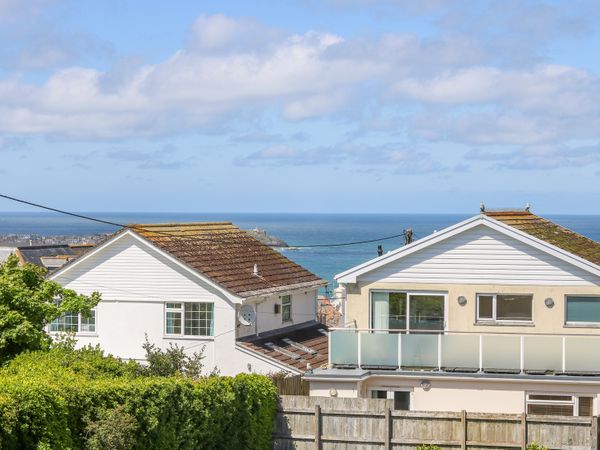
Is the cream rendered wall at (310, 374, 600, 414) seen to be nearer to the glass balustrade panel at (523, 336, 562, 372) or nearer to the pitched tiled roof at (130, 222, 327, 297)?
the glass balustrade panel at (523, 336, 562, 372)

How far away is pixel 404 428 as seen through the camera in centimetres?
2538

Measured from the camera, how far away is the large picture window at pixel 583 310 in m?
29.3

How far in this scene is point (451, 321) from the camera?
29969 millimetres

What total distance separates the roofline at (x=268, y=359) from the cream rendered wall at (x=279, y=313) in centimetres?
61

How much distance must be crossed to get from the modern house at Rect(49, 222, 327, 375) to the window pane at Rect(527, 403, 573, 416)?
25.3 feet

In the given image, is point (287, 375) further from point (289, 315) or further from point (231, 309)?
point (289, 315)

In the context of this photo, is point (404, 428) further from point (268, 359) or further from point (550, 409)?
point (268, 359)

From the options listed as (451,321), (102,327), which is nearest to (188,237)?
(102,327)

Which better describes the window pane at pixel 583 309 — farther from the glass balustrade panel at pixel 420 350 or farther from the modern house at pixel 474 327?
the glass balustrade panel at pixel 420 350

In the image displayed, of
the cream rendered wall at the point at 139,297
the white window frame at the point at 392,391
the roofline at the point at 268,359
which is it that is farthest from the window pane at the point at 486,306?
the cream rendered wall at the point at 139,297

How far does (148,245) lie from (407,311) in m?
9.79

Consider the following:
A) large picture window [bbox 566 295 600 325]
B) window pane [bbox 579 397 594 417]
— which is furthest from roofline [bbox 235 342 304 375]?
window pane [bbox 579 397 594 417]

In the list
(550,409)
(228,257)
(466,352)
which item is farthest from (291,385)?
(228,257)

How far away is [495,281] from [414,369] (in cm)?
Result: 317
